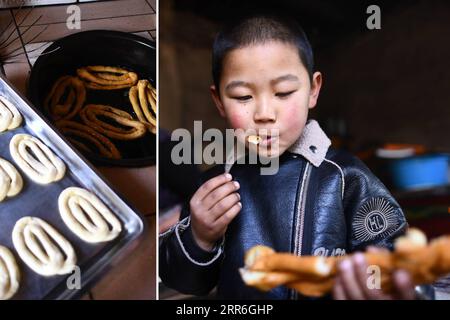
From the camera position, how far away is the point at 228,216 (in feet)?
4.20

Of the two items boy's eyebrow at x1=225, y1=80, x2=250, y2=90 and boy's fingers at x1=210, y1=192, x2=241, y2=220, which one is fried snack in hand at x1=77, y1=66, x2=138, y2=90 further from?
boy's fingers at x1=210, y1=192, x2=241, y2=220

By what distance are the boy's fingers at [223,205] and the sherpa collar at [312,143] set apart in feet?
0.63

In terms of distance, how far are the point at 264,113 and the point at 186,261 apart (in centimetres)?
43

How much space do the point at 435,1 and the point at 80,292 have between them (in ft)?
4.02

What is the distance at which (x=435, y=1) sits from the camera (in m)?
1.42

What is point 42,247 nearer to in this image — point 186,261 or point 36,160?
point 36,160

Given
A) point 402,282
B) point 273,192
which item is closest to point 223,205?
point 273,192

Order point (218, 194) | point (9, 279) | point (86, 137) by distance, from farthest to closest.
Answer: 1. point (86, 137)
2. point (218, 194)
3. point (9, 279)

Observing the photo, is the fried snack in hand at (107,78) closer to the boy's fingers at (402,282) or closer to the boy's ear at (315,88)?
the boy's ear at (315,88)

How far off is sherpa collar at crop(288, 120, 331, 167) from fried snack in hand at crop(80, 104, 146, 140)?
435 mm

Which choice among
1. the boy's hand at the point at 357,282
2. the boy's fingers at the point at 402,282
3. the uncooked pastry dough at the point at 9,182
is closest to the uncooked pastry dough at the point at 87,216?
the uncooked pastry dough at the point at 9,182

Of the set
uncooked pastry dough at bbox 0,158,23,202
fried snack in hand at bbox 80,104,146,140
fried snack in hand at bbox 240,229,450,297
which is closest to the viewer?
fried snack in hand at bbox 240,229,450,297

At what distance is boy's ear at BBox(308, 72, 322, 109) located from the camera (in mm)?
1301

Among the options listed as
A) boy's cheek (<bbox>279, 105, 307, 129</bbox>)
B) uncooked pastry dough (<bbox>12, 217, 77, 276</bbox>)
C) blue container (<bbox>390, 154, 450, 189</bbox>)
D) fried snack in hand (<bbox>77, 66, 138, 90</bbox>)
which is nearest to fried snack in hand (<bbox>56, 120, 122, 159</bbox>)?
fried snack in hand (<bbox>77, 66, 138, 90</bbox>)
